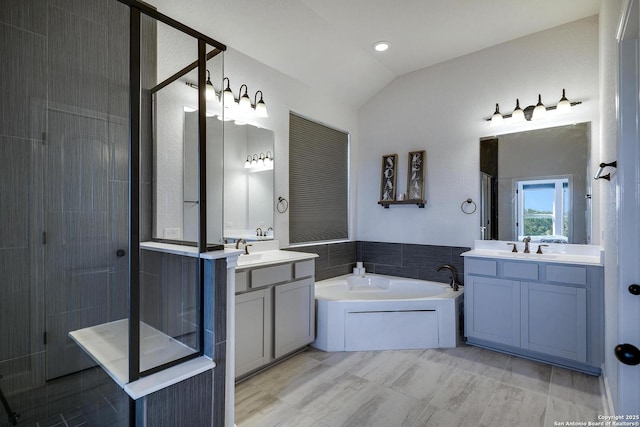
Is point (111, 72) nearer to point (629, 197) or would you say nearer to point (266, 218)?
point (266, 218)

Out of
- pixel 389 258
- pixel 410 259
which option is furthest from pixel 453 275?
pixel 389 258

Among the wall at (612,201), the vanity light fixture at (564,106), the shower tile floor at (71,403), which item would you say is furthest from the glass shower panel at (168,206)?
the vanity light fixture at (564,106)

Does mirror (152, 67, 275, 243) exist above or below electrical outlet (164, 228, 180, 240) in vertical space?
above

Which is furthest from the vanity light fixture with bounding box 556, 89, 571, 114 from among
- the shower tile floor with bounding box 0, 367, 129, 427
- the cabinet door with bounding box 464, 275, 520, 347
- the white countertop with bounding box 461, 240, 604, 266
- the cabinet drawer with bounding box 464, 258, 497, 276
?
the shower tile floor with bounding box 0, 367, 129, 427

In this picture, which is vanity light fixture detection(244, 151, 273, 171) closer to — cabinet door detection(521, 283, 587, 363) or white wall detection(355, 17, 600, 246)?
white wall detection(355, 17, 600, 246)

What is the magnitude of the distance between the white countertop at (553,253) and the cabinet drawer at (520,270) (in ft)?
0.18

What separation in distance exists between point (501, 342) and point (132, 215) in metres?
3.17

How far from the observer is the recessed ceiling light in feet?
10.9

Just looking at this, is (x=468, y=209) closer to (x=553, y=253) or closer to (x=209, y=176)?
(x=553, y=253)

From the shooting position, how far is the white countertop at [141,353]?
1426mm

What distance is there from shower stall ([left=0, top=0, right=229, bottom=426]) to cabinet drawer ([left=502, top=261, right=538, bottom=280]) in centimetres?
256

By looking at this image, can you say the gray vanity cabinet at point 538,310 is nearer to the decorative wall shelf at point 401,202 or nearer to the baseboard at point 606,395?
the baseboard at point 606,395

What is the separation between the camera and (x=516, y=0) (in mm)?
2688

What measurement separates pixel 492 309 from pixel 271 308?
208 centimetres
